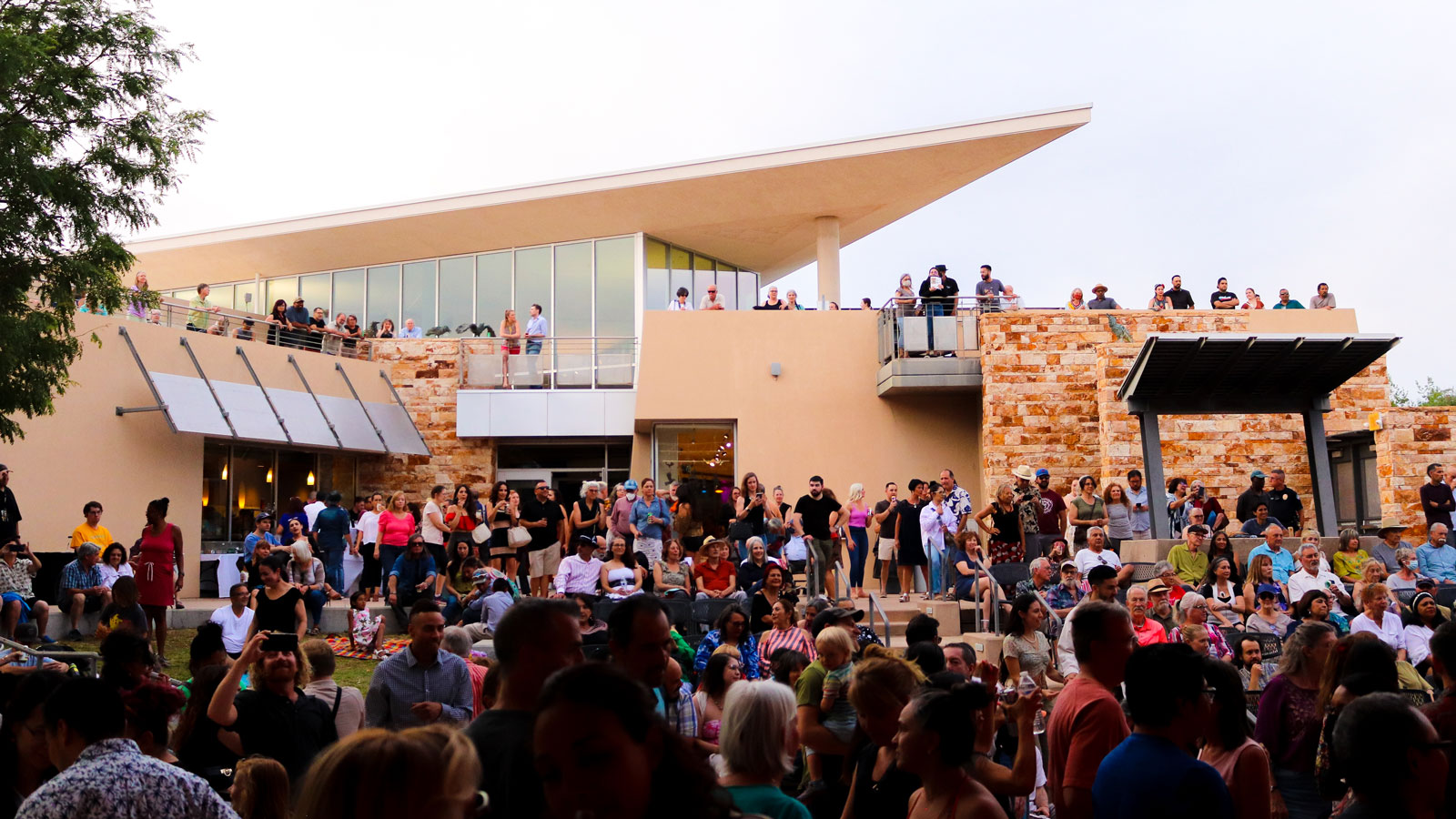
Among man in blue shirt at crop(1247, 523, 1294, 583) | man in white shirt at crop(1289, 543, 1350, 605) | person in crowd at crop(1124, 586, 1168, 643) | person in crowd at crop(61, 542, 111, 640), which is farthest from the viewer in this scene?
person in crowd at crop(61, 542, 111, 640)

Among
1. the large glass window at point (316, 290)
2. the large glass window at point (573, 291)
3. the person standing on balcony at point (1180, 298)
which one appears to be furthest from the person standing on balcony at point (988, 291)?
the large glass window at point (316, 290)

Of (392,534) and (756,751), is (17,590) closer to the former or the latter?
(392,534)

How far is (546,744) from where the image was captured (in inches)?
84.7

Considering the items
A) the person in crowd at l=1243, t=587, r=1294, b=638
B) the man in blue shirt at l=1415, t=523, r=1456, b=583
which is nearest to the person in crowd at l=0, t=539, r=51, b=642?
the person in crowd at l=1243, t=587, r=1294, b=638

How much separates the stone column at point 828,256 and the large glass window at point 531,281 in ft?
18.9

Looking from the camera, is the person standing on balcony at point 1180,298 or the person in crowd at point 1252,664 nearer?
the person in crowd at point 1252,664

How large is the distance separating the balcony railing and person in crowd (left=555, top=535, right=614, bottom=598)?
11359mm

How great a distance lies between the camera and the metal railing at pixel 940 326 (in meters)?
20.5

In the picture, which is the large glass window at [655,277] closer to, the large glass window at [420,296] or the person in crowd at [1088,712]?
the large glass window at [420,296]

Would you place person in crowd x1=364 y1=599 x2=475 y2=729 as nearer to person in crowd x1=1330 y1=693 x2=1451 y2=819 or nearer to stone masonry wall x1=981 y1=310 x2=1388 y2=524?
person in crowd x1=1330 y1=693 x2=1451 y2=819

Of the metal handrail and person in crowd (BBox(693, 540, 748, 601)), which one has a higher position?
person in crowd (BBox(693, 540, 748, 601))

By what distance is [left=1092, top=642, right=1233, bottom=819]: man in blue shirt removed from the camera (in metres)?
3.44

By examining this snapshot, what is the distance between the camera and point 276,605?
9.91m

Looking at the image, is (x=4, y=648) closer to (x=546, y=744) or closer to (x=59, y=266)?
(x=59, y=266)
